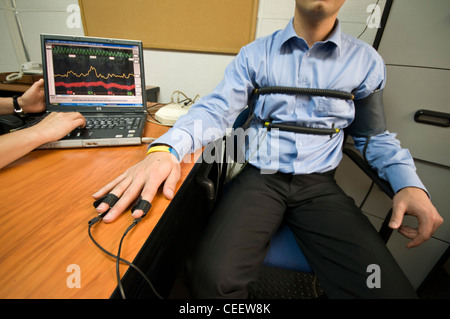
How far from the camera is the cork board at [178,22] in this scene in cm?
115

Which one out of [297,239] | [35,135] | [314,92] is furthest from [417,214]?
[35,135]

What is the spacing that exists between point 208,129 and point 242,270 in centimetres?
49

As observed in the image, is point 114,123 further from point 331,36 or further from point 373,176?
point 373,176

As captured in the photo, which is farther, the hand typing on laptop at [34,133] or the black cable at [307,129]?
the black cable at [307,129]

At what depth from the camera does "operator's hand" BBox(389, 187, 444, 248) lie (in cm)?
61

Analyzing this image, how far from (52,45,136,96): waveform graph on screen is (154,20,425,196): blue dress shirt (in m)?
0.35

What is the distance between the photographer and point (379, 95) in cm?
82

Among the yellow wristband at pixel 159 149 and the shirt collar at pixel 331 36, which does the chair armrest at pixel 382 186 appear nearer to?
the shirt collar at pixel 331 36

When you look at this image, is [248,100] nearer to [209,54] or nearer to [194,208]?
[209,54]

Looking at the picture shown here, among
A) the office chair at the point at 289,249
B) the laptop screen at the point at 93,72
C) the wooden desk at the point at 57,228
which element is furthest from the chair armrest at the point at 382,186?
the laptop screen at the point at 93,72

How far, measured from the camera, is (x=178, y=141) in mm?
621

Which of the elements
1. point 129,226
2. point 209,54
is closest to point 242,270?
point 129,226

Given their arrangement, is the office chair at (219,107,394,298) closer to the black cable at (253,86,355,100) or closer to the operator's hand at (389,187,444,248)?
the operator's hand at (389,187,444,248)

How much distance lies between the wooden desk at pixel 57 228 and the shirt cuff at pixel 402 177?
2.37 feet
